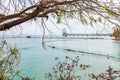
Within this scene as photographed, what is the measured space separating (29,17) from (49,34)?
16 cm

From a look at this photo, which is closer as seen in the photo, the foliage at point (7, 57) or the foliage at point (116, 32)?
the foliage at point (116, 32)

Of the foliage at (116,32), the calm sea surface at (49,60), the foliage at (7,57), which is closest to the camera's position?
the foliage at (116,32)

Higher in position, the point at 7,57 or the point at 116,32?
the point at 116,32

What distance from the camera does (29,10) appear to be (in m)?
1.59

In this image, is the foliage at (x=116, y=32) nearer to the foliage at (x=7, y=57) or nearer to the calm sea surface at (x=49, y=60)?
the calm sea surface at (x=49, y=60)

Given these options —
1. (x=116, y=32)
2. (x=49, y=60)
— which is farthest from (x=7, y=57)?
(x=49, y=60)

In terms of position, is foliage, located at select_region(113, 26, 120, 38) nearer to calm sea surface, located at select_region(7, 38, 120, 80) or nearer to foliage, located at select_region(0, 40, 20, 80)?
calm sea surface, located at select_region(7, 38, 120, 80)

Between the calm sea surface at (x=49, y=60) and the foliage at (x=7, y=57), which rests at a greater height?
the foliage at (x=7, y=57)

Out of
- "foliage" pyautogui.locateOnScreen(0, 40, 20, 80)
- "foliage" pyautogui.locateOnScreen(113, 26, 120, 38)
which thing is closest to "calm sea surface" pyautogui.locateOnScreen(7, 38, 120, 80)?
"foliage" pyautogui.locateOnScreen(0, 40, 20, 80)

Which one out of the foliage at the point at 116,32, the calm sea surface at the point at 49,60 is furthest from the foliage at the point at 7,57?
the foliage at the point at 116,32

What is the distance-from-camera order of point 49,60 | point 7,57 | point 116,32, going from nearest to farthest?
point 116,32 → point 7,57 → point 49,60

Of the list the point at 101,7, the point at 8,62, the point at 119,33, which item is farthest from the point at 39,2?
the point at 8,62

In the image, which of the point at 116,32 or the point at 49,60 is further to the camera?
the point at 49,60

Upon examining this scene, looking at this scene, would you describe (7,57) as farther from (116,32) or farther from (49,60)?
(49,60)
